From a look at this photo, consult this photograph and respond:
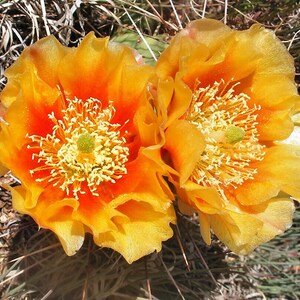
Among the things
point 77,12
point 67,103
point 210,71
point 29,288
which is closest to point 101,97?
point 67,103

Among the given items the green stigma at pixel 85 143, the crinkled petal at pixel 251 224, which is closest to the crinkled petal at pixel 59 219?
the green stigma at pixel 85 143

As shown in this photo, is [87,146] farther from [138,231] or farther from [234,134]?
[234,134]

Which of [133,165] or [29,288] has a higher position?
[133,165]

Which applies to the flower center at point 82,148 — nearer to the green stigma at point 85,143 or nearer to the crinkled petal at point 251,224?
the green stigma at point 85,143

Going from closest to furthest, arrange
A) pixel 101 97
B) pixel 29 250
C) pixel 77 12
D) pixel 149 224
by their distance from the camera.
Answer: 1. pixel 149 224
2. pixel 101 97
3. pixel 29 250
4. pixel 77 12

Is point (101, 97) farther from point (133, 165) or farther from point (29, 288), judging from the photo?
point (29, 288)

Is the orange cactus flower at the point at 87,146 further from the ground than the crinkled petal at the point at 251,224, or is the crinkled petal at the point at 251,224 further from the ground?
the orange cactus flower at the point at 87,146
